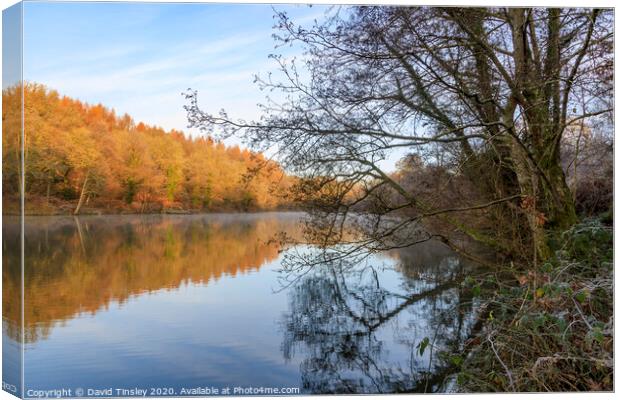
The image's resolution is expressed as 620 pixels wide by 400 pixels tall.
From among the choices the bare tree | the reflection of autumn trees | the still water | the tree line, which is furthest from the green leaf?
the tree line

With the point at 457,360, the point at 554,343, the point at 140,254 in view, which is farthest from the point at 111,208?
the point at 554,343

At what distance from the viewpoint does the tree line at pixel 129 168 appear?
4457 mm

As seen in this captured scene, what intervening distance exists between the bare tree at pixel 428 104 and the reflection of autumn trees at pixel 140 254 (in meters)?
0.63

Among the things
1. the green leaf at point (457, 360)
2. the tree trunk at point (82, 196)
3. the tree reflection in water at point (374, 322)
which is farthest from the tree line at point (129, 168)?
the green leaf at point (457, 360)

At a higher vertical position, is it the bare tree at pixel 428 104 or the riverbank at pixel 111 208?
the bare tree at pixel 428 104

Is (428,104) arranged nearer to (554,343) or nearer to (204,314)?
(554,343)

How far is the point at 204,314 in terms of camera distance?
5.03 m

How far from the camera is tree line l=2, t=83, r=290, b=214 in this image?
4457 mm

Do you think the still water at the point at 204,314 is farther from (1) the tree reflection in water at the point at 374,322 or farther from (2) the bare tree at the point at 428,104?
(2) the bare tree at the point at 428,104

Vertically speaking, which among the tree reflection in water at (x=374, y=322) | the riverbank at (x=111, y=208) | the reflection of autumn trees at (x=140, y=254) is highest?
the riverbank at (x=111, y=208)

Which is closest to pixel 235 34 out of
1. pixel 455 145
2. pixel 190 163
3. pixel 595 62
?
pixel 190 163

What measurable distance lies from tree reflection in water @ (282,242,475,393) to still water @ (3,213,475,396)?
0.05 feet

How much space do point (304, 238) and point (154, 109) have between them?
5.25 ft

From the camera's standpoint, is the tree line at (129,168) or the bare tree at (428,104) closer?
the tree line at (129,168)
